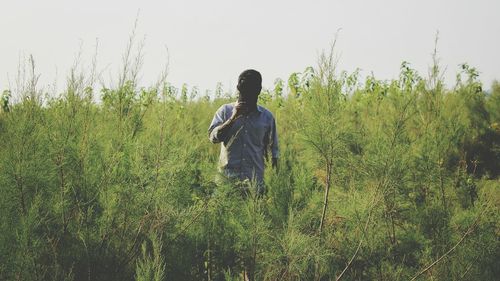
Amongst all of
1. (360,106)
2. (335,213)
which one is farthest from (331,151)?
(360,106)

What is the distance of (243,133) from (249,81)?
0.49 m

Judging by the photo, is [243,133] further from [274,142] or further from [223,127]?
[274,142]

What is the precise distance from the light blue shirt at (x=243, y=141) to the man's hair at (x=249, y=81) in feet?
0.78

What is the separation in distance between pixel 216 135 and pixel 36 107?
59.9 inches

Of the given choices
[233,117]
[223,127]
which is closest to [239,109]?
[233,117]

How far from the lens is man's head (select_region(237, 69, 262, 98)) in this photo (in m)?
4.43

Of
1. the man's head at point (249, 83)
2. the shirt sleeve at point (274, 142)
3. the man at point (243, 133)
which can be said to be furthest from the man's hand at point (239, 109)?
the shirt sleeve at point (274, 142)

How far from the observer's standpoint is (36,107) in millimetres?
3676

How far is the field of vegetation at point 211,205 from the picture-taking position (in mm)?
3332

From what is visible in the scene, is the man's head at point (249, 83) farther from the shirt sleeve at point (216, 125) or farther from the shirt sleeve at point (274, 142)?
the shirt sleeve at point (274, 142)

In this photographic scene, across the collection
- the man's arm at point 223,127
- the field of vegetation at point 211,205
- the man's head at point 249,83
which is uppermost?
the man's head at point 249,83

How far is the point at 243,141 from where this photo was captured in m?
4.49

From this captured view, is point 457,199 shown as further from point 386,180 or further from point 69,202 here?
point 69,202

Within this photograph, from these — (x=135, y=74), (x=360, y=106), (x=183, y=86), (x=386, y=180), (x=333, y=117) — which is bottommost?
(x=386, y=180)
